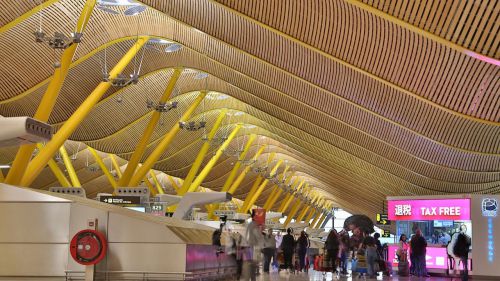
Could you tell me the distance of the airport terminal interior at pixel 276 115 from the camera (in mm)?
15062

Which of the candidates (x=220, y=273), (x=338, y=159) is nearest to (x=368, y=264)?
(x=220, y=273)

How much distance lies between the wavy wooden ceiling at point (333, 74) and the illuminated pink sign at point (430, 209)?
164 cm

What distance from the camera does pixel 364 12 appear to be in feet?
63.2

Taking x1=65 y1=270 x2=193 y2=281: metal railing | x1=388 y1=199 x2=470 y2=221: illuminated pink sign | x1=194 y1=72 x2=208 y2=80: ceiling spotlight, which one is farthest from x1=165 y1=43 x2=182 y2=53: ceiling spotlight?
x1=65 y1=270 x2=193 y2=281: metal railing

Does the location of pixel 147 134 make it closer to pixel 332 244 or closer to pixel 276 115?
pixel 276 115

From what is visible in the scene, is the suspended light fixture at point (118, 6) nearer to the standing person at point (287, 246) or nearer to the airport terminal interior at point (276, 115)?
the airport terminal interior at point (276, 115)

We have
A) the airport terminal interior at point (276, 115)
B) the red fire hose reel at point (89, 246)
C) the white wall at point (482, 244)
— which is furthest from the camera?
the white wall at point (482, 244)

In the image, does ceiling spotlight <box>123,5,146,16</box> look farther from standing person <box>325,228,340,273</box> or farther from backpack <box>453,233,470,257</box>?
backpack <box>453,233,470,257</box>

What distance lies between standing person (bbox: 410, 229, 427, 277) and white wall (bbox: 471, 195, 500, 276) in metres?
3.31

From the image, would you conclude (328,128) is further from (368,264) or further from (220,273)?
(220,273)

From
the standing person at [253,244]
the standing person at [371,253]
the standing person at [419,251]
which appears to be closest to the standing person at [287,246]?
the standing person at [371,253]

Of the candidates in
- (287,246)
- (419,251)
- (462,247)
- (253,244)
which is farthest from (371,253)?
(253,244)

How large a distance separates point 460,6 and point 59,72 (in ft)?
48.5

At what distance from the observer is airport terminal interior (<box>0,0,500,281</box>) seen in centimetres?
1506
